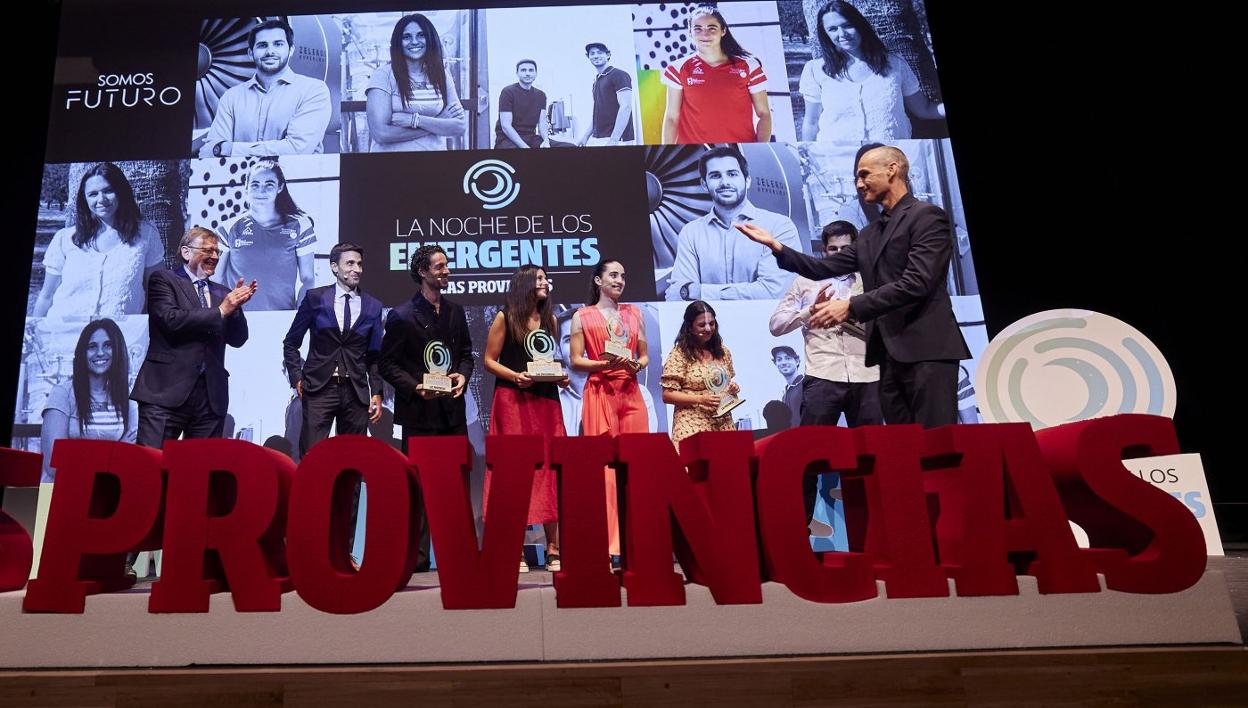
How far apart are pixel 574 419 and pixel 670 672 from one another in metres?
3.80

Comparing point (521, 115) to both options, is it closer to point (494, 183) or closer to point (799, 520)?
point (494, 183)

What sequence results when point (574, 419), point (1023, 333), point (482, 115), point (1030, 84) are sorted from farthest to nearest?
point (1030, 84)
point (482, 115)
point (574, 419)
point (1023, 333)

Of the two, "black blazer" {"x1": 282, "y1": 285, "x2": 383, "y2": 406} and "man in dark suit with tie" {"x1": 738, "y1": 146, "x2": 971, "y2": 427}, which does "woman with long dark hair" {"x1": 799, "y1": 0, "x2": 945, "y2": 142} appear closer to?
"man in dark suit with tie" {"x1": 738, "y1": 146, "x2": 971, "y2": 427}

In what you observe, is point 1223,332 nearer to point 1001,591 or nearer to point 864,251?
point 864,251

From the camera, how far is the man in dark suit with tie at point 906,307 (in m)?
3.45

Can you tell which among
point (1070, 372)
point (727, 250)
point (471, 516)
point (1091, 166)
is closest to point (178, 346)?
point (727, 250)

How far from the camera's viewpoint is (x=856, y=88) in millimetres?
5977

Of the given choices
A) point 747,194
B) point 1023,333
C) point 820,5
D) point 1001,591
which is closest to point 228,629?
point 1001,591

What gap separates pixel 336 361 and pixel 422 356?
2.37 ft

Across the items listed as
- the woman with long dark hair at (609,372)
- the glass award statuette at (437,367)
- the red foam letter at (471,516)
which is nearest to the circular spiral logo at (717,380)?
the woman with long dark hair at (609,372)

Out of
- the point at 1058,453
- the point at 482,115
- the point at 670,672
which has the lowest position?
the point at 670,672

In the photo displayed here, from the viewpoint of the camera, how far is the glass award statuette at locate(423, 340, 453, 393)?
163 inches

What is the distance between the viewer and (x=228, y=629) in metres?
1.92

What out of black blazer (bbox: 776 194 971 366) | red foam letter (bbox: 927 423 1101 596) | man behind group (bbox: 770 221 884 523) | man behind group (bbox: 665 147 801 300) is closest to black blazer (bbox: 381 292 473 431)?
man behind group (bbox: 665 147 801 300)
